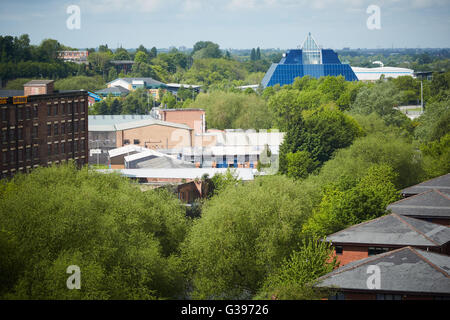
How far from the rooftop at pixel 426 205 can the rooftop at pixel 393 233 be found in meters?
3.26

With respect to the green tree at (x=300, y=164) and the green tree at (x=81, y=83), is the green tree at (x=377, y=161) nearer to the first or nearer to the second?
the green tree at (x=300, y=164)

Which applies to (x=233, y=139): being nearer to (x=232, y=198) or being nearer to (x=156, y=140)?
(x=156, y=140)

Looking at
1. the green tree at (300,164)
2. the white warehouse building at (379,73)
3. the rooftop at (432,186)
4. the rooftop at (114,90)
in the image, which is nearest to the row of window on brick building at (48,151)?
the green tree at (300,164)

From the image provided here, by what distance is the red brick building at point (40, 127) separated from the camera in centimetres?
5706

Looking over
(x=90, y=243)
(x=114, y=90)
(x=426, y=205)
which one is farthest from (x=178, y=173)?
(x=114, y=90)

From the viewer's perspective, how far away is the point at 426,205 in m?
41.2

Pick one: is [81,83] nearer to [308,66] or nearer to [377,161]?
[308,66]

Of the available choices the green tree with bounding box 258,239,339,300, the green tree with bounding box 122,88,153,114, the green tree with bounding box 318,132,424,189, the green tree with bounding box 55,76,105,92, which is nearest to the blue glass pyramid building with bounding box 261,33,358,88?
the green tree with bounding box 122,88,153,114

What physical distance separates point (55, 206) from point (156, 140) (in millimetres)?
51651

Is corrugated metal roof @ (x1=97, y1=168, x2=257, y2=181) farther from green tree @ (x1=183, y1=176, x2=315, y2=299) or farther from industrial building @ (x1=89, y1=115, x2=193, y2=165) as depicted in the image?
green tree @ (x1=183, y1=176, x2=315, y2=299)

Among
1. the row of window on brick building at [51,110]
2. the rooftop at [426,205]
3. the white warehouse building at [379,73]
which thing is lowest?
the rooftop at [426,205]

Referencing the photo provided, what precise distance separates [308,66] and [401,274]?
13122 centimetres
